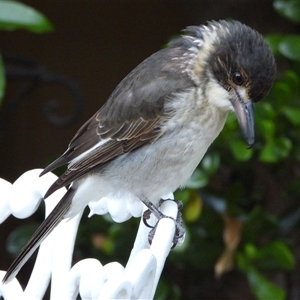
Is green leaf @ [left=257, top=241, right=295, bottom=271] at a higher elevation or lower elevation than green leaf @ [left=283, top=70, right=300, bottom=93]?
lower

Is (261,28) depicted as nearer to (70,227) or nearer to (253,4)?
(253,4)

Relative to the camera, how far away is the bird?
1.77m

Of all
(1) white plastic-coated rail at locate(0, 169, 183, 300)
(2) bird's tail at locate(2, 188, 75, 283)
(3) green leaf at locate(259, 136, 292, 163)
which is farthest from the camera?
(3) green leaf at locate(259, 136, 292, 163)

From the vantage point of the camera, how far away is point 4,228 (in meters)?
3.48

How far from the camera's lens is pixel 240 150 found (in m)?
2.19

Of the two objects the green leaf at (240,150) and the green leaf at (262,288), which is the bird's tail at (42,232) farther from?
the green leaf at (262,288)

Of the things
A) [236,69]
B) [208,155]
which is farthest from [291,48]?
[236,69]

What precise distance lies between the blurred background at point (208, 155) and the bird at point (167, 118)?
0.35m

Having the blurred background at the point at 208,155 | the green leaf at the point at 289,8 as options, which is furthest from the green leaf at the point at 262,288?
the green leaf at the point at 289,8

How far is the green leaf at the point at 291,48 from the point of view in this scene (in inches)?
87.7

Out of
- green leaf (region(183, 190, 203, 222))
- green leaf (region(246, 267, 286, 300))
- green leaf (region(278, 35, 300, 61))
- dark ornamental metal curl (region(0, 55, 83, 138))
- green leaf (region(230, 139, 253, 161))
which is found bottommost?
green leaf (region(246, 267, 286, 300))

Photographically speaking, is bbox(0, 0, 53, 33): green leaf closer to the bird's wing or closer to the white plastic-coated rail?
the bird's wing

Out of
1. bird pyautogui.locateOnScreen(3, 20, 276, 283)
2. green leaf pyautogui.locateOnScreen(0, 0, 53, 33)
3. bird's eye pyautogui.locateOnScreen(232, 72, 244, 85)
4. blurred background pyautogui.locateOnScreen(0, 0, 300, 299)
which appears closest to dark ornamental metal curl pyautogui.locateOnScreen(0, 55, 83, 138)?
blurred background pyautogui.locateOnScreen(0, 0, 300, 299)

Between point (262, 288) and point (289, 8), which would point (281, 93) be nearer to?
point (289, 8)
